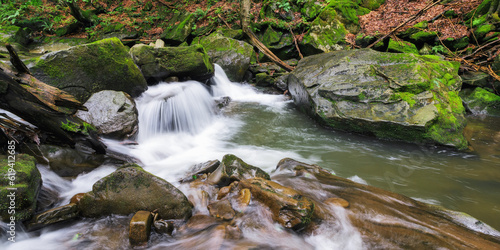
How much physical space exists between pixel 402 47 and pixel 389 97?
493cm

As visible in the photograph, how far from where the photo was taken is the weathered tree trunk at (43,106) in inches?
→ 126

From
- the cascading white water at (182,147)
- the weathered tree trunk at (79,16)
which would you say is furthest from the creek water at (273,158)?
the weathered tree trunk at (79,16)

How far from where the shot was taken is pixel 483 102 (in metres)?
7.63

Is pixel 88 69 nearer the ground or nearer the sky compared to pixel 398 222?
nearer the sky

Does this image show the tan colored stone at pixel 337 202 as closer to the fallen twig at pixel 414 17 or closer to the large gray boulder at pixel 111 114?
the large gray boulder at pixel 111 114

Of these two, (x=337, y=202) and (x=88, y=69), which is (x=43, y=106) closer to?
(x=88, y=69)

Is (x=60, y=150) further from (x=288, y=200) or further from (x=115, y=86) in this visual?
(x=288, y=200)

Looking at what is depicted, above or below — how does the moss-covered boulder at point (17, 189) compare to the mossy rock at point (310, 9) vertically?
below

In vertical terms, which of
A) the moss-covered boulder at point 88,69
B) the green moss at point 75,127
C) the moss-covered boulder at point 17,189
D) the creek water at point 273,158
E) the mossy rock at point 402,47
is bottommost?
the creek water at point 273,158

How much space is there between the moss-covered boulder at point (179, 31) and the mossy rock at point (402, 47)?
407 inches

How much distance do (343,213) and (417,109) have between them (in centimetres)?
389

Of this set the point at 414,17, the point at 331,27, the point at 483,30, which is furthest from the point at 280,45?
the point at 483,30

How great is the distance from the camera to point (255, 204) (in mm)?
2939

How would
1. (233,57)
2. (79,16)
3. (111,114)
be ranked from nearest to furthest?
(111,114)
(233,57)
(79,16)
